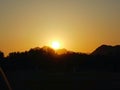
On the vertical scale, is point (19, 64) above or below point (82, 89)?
above

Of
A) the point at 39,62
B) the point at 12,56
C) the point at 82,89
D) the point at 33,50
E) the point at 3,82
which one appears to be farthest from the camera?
the point at 33,50

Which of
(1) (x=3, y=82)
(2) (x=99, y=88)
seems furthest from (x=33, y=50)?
(1) (x=3, y=82)

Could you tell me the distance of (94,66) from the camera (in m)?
96.9

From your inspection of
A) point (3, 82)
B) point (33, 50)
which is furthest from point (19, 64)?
point (3, 82)

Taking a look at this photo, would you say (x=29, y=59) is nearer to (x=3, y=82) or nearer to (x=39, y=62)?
(x=39, y=62)

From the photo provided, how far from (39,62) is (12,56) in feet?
30.0

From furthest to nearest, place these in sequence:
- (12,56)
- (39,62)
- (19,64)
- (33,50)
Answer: (33,50), (12,56), (39,62), (19,64)

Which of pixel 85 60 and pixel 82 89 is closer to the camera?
pixel 82 89

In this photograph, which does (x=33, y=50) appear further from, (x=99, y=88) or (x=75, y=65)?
(x=99, y=88)

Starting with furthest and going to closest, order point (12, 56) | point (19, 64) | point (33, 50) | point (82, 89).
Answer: point (33, 50) → point (12, 56) → point (19, 64) → point (82, 89)

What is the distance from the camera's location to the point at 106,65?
96.7m

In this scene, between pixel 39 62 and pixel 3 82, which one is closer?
pixel 3 82

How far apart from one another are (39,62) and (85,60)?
9878 millimetres

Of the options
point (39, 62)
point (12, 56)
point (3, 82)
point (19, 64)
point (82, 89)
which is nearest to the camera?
point (3, 82)
